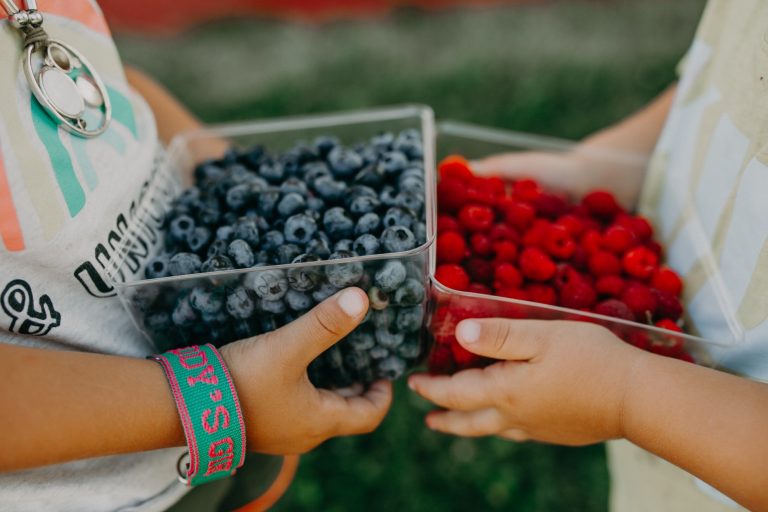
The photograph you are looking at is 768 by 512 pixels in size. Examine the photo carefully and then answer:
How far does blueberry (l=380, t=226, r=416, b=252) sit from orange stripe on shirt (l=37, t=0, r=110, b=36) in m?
0.43

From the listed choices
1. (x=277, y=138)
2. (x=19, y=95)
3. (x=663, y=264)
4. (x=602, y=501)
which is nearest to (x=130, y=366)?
(x=19, y=95)

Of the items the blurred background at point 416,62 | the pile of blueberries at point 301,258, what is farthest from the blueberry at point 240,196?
the blurred background at point 416,62

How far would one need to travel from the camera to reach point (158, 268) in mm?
736

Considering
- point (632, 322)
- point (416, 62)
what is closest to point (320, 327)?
point (632, 322)

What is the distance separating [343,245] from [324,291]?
0.06m

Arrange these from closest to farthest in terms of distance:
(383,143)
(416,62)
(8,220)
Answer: (8,220), (383,143), (416,62)

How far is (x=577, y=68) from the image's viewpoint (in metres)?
2.56

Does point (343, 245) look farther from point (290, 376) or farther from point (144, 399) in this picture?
point (144, 399)

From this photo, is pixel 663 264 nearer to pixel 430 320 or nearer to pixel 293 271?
pixel 430 320

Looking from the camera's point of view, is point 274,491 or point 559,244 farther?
point 274,491

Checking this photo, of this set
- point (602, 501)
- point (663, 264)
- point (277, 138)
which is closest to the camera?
point (663, 264)

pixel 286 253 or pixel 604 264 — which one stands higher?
pixel 286 253

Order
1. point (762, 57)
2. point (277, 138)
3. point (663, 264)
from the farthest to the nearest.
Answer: point (277, 138), point (663, 264), point (762, 57)

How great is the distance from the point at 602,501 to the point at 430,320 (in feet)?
3.14
